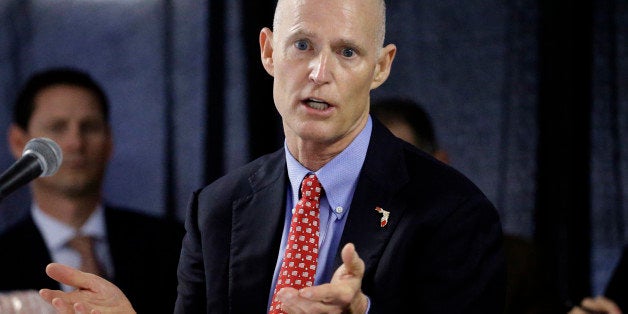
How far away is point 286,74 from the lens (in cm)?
125

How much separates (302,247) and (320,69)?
0.24 m

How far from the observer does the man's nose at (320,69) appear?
1198mm

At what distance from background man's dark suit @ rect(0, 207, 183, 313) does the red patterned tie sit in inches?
41.7

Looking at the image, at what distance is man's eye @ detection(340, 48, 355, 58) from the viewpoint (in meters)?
1.23

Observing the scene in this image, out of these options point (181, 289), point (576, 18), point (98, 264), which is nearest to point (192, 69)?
point (98, 264)

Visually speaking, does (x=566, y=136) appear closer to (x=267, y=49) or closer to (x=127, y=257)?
(x=127, y=257)

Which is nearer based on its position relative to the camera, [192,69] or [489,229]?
[489,229]

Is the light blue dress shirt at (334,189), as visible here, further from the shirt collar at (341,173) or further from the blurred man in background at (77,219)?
the blurred man in background at (77,219)

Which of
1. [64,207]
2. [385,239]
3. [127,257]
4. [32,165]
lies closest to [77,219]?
[64,207]

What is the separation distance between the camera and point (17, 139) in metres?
2.49

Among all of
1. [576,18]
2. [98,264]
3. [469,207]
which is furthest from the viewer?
[576,18]

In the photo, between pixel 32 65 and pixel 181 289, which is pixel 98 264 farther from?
pixel 181 289

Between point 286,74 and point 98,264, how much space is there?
132cm

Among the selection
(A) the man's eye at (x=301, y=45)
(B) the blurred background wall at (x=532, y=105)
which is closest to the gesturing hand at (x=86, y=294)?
(A) the man's eye at (x=301, y=45)
